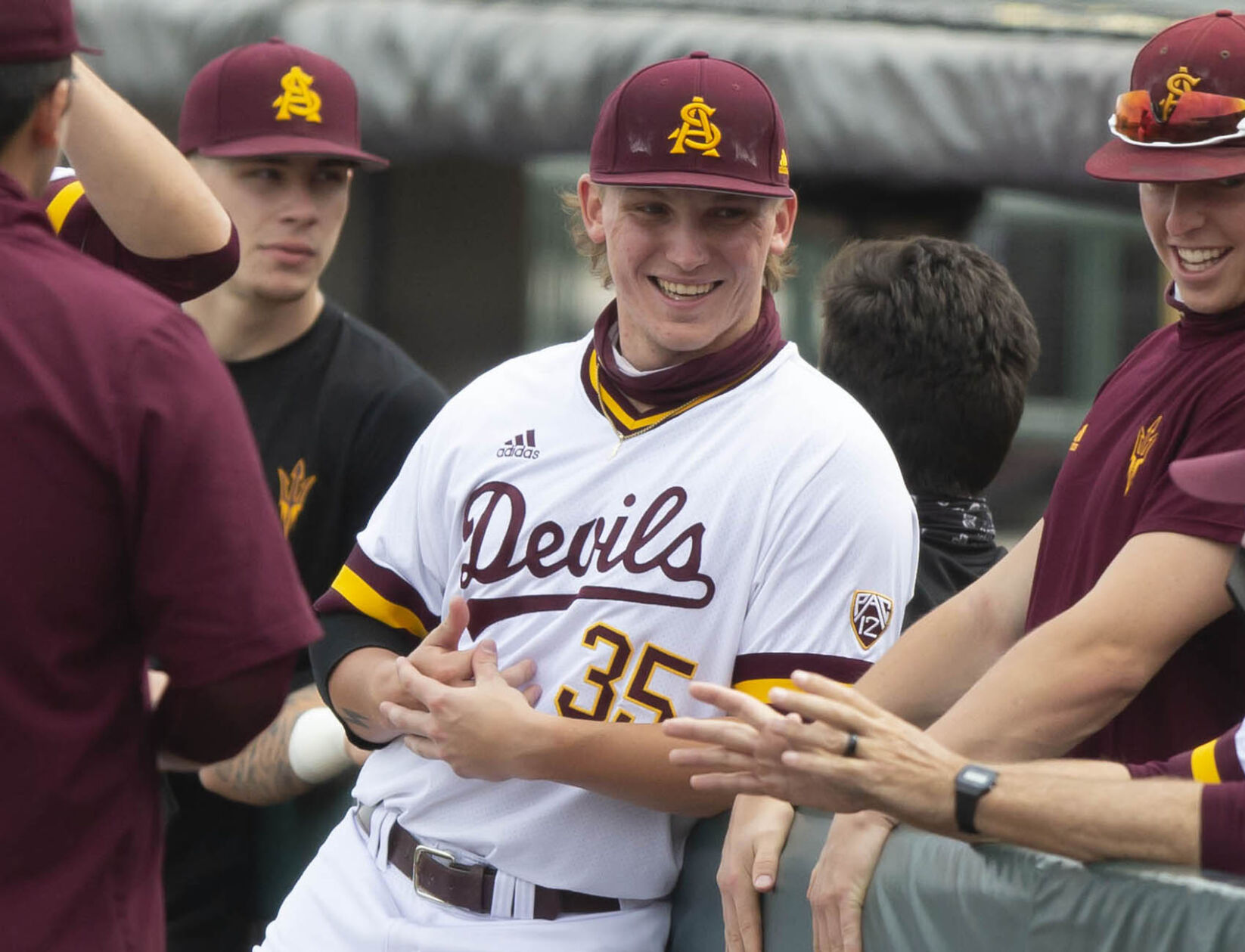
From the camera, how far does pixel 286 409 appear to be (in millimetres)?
3928

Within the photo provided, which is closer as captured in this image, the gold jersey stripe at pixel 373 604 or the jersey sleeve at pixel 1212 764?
the jersey sleeve at pixel 1212 764

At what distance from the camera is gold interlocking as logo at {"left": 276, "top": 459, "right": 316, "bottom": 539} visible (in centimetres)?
384

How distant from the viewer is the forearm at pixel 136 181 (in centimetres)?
238

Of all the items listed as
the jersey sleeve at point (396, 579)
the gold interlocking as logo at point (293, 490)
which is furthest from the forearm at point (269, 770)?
the jersey sleeve at point (396, 579)

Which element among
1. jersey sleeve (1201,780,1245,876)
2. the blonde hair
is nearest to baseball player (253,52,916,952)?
the blonde hair

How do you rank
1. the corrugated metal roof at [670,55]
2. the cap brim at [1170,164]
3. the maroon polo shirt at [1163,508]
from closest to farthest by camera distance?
the maroon polo shirt at [1163,508] → the cap brim at [1170,164] → the corrugated metal roof at [670,55]

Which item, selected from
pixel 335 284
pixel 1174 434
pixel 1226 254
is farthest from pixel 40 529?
pixel 335 284

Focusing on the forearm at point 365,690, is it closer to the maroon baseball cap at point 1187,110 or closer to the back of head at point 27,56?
the back of head at point 27,56

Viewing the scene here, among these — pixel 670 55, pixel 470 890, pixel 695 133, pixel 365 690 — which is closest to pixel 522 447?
pixel 365 690

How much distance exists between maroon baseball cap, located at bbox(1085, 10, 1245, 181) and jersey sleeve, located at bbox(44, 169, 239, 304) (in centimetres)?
128

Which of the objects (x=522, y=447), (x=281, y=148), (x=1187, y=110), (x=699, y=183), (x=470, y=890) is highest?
(x=1187, y=110)

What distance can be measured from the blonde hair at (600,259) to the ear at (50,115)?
1.20 meters

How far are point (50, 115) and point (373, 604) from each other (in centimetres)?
122

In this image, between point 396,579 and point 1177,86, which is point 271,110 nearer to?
point 396,579
